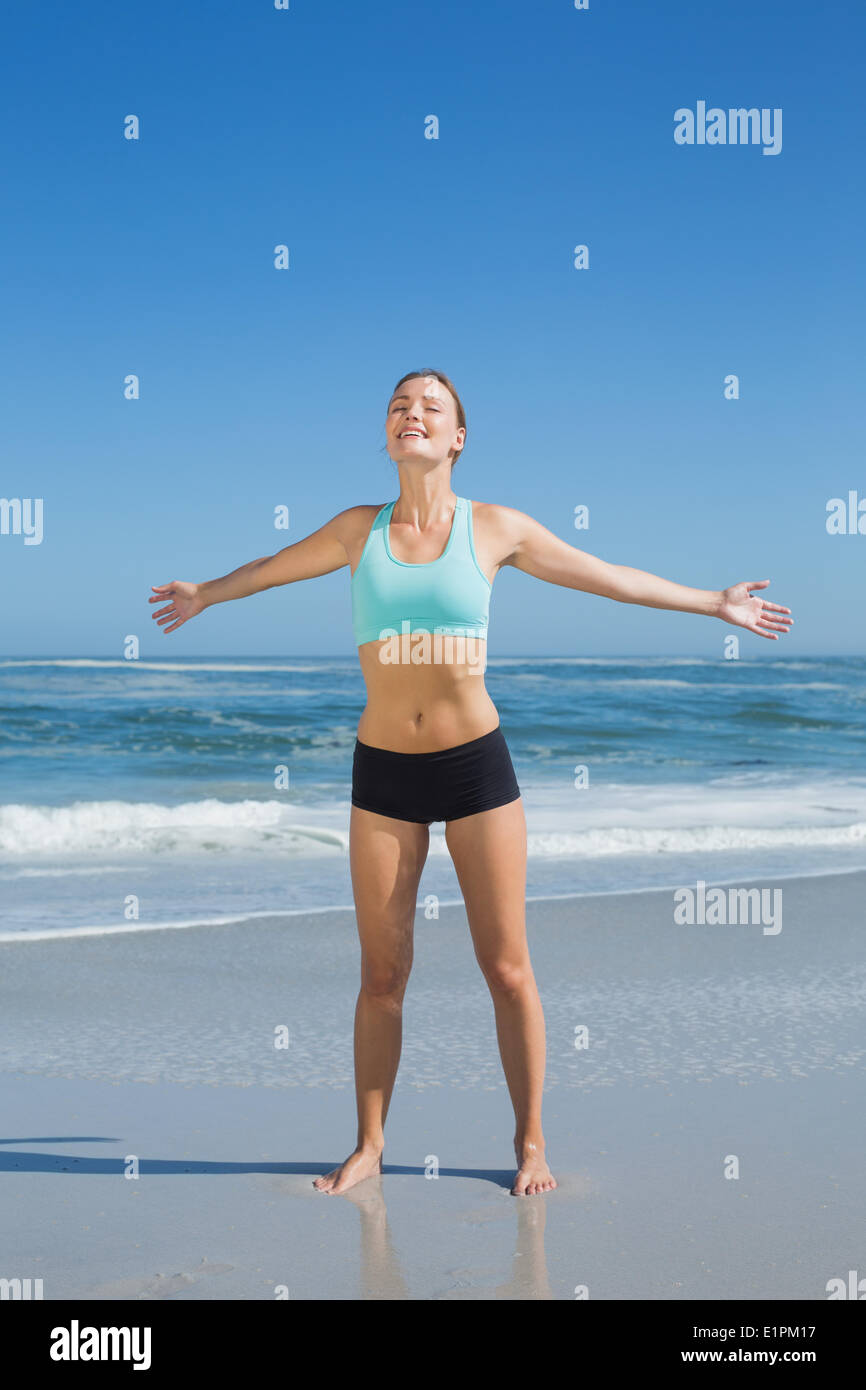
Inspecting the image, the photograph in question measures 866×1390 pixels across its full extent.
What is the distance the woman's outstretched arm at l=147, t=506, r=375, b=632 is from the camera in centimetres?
335

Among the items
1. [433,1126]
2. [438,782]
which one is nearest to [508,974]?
[438,782]

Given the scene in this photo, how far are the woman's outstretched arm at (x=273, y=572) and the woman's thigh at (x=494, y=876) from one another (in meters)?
0.79

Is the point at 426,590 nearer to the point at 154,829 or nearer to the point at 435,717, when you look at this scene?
the point at 435,717

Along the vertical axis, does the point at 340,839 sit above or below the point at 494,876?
below

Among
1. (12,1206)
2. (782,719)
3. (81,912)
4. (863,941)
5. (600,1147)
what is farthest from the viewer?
(782,719)

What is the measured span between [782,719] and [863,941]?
62.5 feet

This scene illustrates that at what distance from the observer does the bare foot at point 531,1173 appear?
3.18 m

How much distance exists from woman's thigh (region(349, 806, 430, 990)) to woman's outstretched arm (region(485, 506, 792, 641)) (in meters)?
0.77

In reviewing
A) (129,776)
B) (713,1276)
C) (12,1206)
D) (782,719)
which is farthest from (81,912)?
(782,719)

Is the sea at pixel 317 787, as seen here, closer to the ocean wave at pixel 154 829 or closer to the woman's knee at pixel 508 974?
the ocean wave at pixel 154 829

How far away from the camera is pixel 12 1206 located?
3102 mm

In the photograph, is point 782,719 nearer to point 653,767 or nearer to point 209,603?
point 653,767

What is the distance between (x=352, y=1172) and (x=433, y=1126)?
50cm

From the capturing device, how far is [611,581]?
3.31 metres
